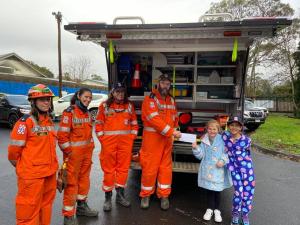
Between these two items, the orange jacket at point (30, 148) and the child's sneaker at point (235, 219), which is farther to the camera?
the child's sneaker at point (235, 219)

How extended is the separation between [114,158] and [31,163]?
143cm

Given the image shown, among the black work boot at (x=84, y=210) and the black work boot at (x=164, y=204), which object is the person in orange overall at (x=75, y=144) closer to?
the black work boot at (x=84, y=210)

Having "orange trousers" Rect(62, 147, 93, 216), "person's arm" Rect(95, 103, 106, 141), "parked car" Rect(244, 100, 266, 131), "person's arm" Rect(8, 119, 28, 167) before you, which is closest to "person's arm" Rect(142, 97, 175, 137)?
"person's arm" Rect(95, 103, 106, 141)

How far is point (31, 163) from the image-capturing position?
2941 millimetres

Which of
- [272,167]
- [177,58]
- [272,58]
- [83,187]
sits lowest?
[272,167]

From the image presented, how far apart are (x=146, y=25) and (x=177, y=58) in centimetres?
164

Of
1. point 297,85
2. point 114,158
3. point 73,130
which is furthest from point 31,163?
point 297,85

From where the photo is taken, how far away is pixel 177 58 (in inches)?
213

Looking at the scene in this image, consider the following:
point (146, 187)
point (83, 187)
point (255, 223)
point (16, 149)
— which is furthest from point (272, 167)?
point (16, 149)

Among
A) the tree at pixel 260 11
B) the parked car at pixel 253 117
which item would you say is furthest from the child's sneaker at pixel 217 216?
the tree at pixel 260 11

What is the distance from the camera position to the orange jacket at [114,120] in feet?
13.7

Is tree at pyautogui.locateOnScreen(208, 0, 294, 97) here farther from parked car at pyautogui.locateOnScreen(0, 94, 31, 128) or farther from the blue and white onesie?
the blue and white onesie

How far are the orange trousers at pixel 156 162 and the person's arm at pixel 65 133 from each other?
44.4 inches

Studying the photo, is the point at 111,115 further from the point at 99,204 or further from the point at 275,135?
the point at 275,135
